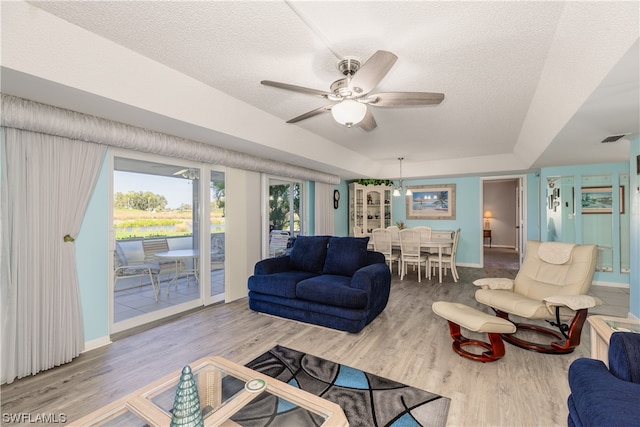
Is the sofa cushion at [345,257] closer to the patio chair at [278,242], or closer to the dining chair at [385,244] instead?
the patio chair at [278,242]

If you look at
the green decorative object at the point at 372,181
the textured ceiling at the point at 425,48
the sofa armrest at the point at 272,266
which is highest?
the textured ceiling at the point at 425,48

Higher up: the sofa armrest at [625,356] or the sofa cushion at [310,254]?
the sofa cushion at [310,254]

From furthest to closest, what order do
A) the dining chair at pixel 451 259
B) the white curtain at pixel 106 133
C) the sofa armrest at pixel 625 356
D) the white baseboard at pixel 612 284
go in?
the dining chair at pixel 451 259 → the white baseboard at pixel 612 284 → the white curtain at pixel 106 133 → the sofa armrest at pixel 625 356

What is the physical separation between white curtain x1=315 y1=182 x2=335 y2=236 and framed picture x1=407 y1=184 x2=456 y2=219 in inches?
94.3

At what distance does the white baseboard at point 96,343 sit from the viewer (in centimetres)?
266

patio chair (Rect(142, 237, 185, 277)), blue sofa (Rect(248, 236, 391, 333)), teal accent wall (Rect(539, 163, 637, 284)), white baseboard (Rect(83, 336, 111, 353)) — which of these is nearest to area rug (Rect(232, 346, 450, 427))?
blue sofa (Rect(248, 236, 391, 333))

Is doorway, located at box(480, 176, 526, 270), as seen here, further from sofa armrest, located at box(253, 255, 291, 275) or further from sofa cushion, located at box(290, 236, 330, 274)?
sofa armrest, located at box(253, 255, 291, 275)

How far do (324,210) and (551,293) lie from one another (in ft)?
13.2

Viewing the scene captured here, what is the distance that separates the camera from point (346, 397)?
77.0 inches

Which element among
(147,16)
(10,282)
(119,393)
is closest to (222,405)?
(119,393)

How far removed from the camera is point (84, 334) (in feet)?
8.64

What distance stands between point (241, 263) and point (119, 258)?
159 centimetres

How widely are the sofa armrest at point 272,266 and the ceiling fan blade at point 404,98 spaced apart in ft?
8.10

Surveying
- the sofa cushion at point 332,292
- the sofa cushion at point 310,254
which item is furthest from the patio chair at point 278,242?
the sofa cushion at point 332,292
